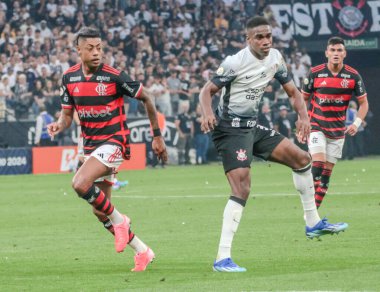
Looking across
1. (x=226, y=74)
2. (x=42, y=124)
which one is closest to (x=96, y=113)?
(x=226, y=74)

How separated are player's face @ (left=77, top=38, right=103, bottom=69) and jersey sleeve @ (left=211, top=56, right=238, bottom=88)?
122 cm

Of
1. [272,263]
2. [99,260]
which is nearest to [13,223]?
[99,260]

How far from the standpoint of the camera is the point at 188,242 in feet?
46.6

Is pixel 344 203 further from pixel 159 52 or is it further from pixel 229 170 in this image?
pixel 159 52

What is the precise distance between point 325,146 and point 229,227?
619cm

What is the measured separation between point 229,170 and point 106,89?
152 cm

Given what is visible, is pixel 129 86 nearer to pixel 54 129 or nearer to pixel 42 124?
pixel 54 129

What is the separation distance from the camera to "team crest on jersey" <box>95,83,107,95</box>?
11.8 m

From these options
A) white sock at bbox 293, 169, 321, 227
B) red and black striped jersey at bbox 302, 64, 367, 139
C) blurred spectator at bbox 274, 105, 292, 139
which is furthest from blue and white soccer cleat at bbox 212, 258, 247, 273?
blurred spectator at bbox 274, 105, 292, 139

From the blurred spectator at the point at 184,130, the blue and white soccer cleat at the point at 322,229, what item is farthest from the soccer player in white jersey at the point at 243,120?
the blurred spectator at the point at 184,130

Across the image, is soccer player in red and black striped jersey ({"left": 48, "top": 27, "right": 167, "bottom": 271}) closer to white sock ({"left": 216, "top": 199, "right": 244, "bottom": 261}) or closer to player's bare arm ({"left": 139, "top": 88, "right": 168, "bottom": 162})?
player's bare arm ({"left": 139, "top": 88, "right": 168, "bottom": 162})

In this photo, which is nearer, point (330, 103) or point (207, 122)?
point (207, 122)

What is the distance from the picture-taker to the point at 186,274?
433 inches

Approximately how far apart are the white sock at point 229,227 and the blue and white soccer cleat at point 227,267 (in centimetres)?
8
